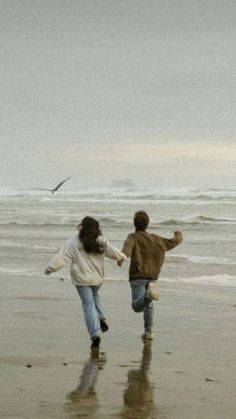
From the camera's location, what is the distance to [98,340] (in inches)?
362

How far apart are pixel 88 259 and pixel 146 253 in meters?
0.91

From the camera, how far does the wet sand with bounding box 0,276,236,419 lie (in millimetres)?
6508

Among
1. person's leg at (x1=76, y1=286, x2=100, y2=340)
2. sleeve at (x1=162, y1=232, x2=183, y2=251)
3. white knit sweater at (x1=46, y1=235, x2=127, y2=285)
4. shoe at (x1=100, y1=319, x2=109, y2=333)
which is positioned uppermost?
sleeve at (x1=162, y1=232, x2=183, y2=251)

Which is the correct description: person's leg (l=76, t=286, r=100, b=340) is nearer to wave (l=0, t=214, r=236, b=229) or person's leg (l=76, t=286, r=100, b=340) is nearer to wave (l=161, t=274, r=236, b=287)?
wave (l=161, t=274, r=236, b=287)

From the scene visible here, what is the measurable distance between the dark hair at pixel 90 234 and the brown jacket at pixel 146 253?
2.61 feet

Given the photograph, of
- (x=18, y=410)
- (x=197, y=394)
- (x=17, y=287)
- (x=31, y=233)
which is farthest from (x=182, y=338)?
→ (x=31, y=233)

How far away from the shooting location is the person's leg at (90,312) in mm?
9297

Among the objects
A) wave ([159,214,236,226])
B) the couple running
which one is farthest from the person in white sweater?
wave ([159,214,236,226])

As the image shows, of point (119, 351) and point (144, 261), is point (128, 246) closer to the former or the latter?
point (144, 261)

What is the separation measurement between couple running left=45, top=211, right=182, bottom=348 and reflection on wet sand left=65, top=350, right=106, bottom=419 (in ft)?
3.45

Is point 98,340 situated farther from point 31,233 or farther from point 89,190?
point 89,190

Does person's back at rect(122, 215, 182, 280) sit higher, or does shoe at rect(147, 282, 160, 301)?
person's back at rect(122, 215, 182, 280)

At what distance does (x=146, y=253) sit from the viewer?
1009 cm

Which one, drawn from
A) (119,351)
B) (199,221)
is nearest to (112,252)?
(119,351)
